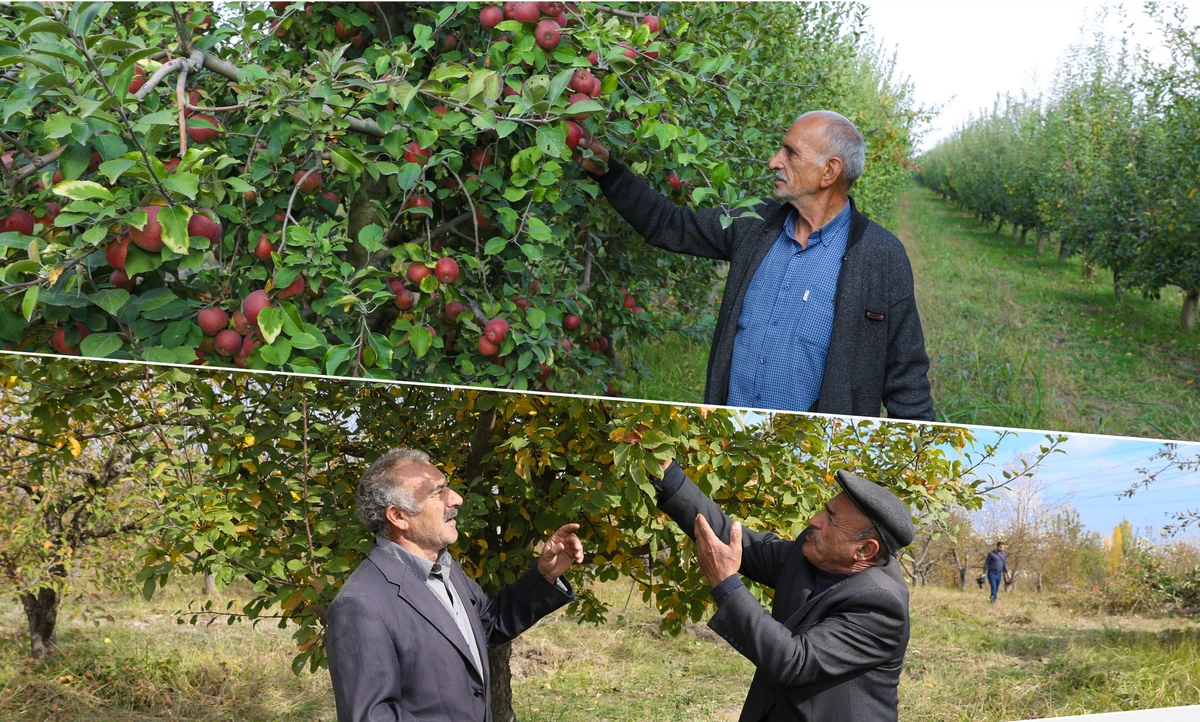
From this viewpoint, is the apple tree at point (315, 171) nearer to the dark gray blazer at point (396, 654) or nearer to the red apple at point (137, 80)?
the red apple at point (137, 80)

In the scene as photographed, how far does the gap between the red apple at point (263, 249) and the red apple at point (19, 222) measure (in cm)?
48

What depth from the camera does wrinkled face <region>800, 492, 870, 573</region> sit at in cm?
179

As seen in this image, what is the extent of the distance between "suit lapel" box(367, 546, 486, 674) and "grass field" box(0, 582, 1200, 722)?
0.40 m

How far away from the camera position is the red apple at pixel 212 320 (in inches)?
84.5

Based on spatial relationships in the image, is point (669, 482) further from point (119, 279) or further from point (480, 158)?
point (119, 279)

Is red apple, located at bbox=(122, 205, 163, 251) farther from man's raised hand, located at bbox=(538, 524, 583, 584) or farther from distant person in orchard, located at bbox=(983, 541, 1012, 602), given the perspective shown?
distant person in orchard, located at bbox=(983, 541, 1012, 602)

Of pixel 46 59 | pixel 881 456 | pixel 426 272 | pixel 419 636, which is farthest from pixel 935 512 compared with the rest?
pixel 46 59

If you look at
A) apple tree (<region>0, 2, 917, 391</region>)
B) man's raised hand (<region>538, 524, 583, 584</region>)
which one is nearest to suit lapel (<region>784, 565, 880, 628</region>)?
man's raised hand (<region>538, 524, 583, 584</region>)

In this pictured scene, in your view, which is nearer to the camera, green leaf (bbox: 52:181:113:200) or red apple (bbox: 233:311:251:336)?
green leaf (bbox: 52:181:113:200)

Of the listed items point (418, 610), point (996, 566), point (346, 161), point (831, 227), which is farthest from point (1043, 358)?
point (418, 610)

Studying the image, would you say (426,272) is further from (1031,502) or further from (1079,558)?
(1079,558)

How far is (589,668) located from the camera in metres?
2.06

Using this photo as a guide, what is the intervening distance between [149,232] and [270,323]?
0.97 feet

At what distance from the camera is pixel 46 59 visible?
5.77 feet
